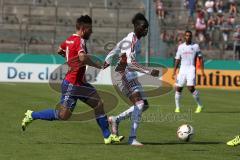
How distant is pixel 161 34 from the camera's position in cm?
4231

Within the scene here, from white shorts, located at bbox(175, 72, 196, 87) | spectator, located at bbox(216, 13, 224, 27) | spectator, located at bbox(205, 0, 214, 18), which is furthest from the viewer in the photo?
spectator, located at bbox(205, 0, 214, 18)

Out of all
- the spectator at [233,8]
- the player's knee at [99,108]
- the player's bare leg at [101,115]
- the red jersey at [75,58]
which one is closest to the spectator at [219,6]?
the spectator at [233,8]

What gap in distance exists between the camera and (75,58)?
12.5 metres

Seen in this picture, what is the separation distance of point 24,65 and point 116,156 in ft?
86.0

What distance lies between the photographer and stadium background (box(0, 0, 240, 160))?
1235cm

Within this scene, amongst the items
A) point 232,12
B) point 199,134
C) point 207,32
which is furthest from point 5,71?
point 199,134

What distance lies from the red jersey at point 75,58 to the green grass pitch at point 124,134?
1.22 metres

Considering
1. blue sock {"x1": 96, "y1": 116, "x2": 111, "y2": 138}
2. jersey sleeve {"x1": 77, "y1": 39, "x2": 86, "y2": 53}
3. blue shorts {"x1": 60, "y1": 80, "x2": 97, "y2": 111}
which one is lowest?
blue sock {"x1": 96, "y1": 116, "x2": 111, "y2": 138}

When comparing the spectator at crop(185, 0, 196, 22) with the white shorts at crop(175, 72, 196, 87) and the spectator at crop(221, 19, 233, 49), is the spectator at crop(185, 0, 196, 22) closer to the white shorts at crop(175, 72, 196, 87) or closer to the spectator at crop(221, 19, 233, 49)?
the spectator at crop(221, 19, 233, 49)

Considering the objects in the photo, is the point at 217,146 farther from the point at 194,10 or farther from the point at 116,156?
the point at 194,10

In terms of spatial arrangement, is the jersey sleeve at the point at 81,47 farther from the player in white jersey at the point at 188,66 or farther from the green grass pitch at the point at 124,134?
the player in white jersey at the point at 188,66

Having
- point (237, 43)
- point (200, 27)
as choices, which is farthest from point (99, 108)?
point (200, 27)

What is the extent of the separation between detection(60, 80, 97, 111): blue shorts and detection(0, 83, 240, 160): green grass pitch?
2.58 feet

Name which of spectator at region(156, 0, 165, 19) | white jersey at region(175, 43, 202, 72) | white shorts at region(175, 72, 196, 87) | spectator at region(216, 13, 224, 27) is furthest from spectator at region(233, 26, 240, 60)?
white shorts at region(175, 72, 196, 87)
